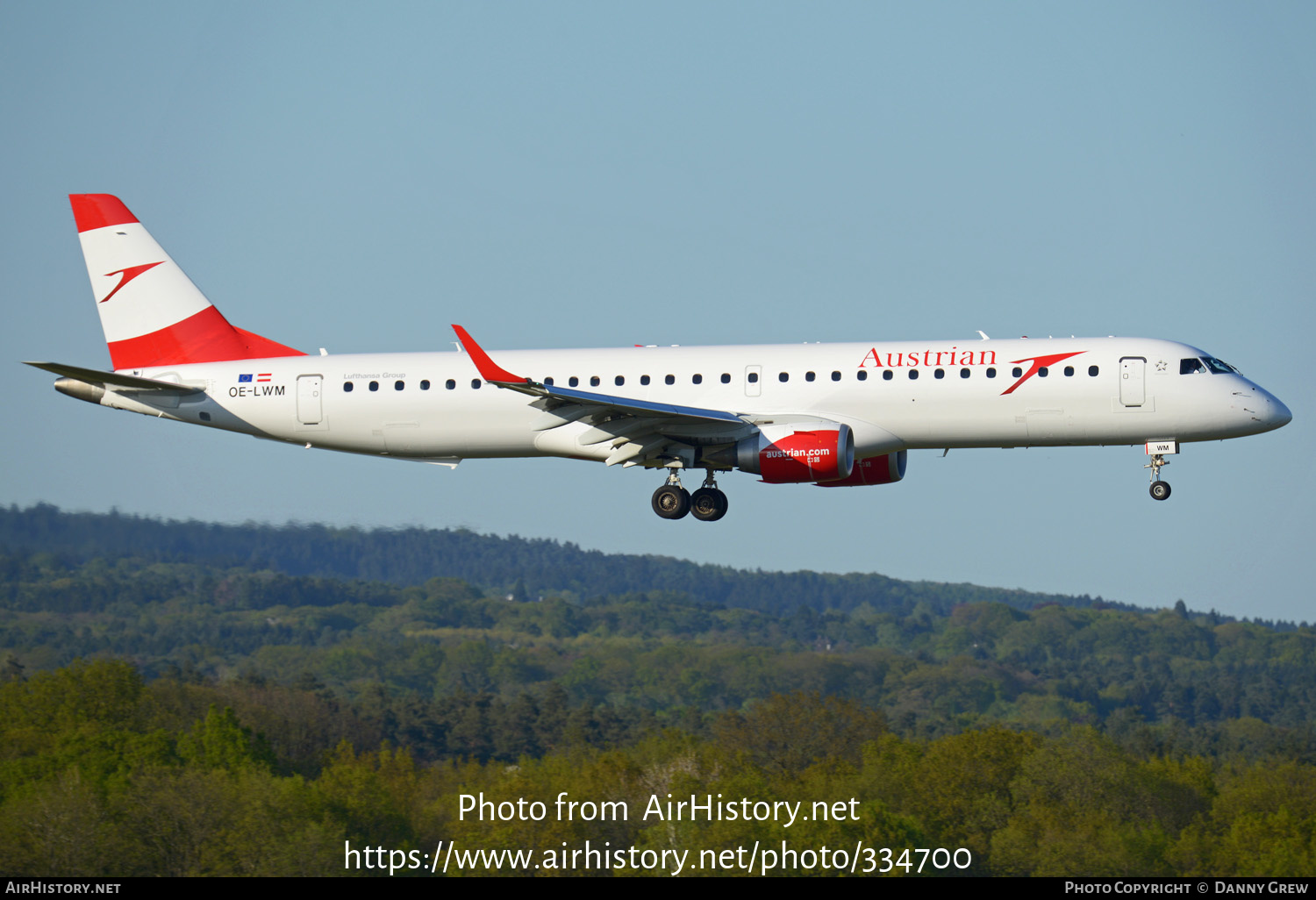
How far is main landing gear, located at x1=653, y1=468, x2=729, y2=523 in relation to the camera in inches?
1597

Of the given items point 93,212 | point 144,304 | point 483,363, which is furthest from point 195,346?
point 483,363

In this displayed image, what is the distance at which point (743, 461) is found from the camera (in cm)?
3794

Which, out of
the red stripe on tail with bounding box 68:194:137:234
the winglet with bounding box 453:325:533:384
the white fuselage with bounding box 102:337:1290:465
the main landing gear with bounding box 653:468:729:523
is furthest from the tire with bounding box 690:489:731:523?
the red stripe on tail with bounding box 68:194:137:234

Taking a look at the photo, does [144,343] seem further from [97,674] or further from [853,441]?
[97,674]

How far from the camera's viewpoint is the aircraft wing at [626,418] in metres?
36.2

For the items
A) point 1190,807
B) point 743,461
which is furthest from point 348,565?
point 743,461

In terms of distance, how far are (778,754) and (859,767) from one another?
194 inches

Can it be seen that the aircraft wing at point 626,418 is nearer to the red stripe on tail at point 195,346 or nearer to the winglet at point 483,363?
the winglet at point 483,363

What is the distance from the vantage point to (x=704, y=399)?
128 feet

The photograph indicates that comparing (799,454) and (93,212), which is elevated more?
(93,212)

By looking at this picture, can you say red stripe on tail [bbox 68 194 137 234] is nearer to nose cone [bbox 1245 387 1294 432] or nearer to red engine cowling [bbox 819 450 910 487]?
red engine cowling [bbox 819 450 910 487]

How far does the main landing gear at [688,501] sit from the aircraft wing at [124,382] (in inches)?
525

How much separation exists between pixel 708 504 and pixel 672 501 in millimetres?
982

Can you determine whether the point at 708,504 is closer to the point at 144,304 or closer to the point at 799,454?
the point at 799,454
